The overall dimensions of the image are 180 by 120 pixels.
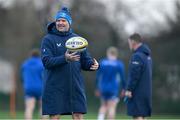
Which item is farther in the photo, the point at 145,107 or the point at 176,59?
the point at 176,59

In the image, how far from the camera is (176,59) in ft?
110

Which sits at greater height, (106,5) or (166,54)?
(106,5)

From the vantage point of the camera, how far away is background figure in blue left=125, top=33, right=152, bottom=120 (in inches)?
604

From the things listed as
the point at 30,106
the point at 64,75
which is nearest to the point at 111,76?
the point at 30,106

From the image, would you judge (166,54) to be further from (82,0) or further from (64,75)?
(64,75)

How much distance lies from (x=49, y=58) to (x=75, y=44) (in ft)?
1.78

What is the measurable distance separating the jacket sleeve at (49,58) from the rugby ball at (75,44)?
0.78 ft

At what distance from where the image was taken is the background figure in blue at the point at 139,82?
15.3 meters

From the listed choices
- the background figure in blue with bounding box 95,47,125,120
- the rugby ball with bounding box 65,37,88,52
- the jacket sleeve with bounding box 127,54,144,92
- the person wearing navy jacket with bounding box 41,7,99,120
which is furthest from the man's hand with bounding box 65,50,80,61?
the background figure in blue with bounding box 95,47,125,120

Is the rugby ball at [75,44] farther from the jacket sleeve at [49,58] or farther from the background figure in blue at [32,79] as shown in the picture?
the background figure in blue at [32,79]

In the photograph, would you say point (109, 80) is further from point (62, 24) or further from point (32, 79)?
point (62, 24)

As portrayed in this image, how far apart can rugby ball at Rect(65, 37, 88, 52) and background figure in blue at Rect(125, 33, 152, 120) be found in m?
4.20

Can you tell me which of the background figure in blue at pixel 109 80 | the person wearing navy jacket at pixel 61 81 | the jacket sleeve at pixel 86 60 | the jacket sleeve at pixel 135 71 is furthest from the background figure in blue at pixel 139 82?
the background figure in blue at pixel 109 80

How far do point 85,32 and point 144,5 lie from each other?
15.0ft
